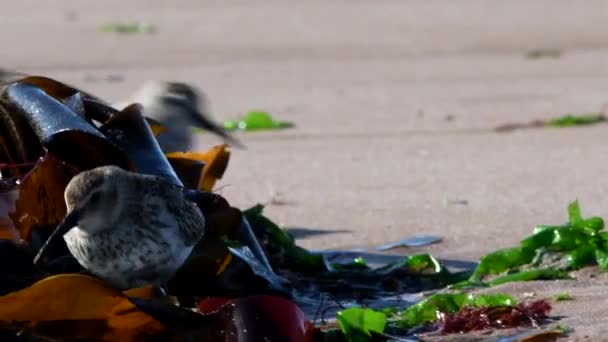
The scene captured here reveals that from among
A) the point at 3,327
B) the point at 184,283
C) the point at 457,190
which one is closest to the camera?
the point at 3,327

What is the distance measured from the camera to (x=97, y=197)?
370 centimetres

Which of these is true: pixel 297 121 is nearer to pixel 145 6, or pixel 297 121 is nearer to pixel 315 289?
pixel 315 289

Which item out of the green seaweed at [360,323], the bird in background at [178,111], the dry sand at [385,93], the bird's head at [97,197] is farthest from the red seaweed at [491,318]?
the bird in background at [178,111]

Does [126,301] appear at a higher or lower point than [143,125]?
lower

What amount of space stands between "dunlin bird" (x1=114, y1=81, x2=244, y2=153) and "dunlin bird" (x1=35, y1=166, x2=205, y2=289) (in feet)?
11.0

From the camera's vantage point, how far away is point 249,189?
687 centimetres

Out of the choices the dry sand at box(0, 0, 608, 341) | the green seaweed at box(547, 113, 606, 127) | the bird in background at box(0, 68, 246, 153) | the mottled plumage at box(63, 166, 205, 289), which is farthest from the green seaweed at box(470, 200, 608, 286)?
the green seaweed at box(547, 113, 606, 127)

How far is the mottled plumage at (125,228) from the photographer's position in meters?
3.74

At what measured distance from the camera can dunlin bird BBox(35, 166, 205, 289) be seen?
3.74m

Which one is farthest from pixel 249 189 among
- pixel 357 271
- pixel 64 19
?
pixel 64 19

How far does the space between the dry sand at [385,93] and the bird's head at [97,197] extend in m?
1.22

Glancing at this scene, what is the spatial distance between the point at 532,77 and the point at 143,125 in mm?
7208

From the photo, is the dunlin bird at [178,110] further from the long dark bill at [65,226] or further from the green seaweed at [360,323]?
the green seaweed at [360,323]

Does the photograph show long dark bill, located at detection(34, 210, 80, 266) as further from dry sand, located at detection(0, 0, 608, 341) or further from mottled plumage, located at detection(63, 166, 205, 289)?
dry sand, located at detection(0, 0, 608, 341)
